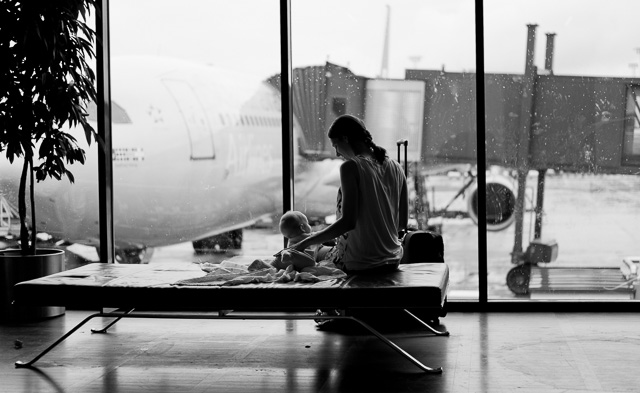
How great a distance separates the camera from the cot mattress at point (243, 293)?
3.81m

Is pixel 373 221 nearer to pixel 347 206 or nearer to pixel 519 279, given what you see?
pixel 347 206

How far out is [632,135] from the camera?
5.75m

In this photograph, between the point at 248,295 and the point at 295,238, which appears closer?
the point at 248,295

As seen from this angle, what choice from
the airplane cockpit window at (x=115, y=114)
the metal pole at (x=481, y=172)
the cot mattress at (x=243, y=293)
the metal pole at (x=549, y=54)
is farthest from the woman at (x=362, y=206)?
the airplane cockpit window at (x=115, y=114)

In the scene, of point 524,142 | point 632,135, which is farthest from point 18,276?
point 632,135

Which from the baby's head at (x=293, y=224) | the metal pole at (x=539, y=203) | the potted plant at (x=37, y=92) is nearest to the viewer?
the baby's head at (x=293, y=224)

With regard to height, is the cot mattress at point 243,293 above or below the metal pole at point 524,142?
below

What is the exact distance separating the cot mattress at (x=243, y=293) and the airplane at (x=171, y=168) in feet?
6.65

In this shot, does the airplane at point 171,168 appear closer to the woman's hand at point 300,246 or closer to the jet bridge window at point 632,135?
the woman's hand at point 300,246

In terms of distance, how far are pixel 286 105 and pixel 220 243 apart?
45.0 inches

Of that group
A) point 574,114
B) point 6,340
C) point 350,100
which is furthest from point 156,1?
point 574,114

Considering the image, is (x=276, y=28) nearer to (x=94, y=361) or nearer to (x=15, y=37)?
(x=15, y=37)

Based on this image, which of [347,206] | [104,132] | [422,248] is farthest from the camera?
[104,132]

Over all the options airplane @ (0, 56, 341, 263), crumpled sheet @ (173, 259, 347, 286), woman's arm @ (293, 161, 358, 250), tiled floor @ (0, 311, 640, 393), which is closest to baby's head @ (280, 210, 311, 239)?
crumpled sheet @ (173, 259, 347, 286)
